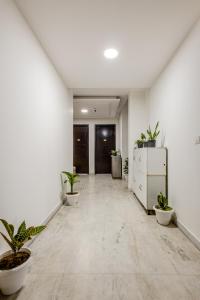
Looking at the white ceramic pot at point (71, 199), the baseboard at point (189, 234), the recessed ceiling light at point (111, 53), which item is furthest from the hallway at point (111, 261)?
the recessed ceiling light at point (111, 53)

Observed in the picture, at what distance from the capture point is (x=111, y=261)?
162cm

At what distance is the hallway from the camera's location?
4.17ft

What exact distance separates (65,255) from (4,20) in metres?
2.24

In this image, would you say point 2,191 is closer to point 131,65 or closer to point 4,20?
point 4,20

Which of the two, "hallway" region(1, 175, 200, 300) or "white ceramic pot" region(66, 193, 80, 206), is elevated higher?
"white ceramic pot" region(66, 193, 80, 206)

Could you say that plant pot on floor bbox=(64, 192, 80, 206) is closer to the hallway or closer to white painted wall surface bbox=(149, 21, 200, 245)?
the hallway

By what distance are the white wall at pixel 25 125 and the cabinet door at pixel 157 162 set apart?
1.58 m

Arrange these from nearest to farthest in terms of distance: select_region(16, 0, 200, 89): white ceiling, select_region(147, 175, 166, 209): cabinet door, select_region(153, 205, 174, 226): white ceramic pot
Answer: select_region(16, 0, 200, 89): white ceiling, select_region(153, 205, 174, 226): white ceramic pot, select_region(147, 175, 166, 209): cabinet door

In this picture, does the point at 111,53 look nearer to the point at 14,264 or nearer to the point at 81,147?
the point at 14,264

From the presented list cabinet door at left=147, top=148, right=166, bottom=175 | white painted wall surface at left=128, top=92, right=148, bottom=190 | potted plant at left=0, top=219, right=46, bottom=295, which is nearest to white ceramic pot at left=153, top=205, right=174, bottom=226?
cabinet door at left=147, top=148, right=166, bottom=175

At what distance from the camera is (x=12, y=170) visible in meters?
1.58

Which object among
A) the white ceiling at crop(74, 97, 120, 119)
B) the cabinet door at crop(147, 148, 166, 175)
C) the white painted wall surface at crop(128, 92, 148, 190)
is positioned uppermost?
the white ceiling at crop(74, 97, 120, 119)

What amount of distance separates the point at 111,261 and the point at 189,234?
3.37 feet

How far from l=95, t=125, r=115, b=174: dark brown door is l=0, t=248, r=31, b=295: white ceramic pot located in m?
6.11
